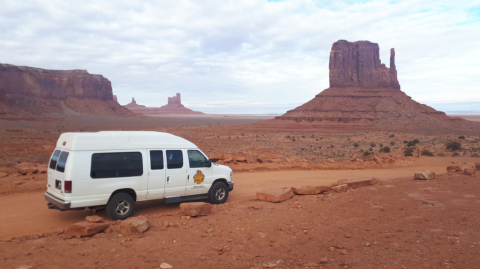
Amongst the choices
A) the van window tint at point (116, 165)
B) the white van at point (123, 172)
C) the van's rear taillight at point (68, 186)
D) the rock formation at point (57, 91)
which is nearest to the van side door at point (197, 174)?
the white van at point (123, 172)

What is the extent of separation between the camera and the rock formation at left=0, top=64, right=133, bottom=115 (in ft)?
390

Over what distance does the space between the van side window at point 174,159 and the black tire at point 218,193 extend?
1248 millimetres

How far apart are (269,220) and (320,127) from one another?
69.0 meters

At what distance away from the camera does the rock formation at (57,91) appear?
119 metres

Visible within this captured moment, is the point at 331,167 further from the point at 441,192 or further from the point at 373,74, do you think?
the point at 373,74

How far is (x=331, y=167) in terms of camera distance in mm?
18125

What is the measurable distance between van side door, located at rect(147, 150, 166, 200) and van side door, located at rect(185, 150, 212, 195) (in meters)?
0.75

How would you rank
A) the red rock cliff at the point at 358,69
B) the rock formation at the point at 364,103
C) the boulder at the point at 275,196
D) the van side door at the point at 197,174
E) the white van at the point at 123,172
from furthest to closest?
the red rock cliff at the point at 358,69 → the rock formation at the point at 364,103 → the boulder at the point at 275,196 → the van side door at the point at 197,174 → the white van at the point at 123,172

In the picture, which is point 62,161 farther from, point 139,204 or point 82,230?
point 139,204

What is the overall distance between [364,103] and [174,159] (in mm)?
88033

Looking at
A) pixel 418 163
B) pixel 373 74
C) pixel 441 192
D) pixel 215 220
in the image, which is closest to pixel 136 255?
pixel 215 220

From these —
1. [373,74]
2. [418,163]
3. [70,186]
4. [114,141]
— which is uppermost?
[373,74]

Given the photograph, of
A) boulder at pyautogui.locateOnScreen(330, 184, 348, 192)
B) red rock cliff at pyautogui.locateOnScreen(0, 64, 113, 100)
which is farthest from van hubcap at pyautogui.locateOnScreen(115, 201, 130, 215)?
red rock cliff at pyautogui.locateOnScreen(0, 64, 113, 100)

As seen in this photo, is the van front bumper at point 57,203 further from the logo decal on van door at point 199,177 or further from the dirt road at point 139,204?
the logo decal on van door at point 199,177
